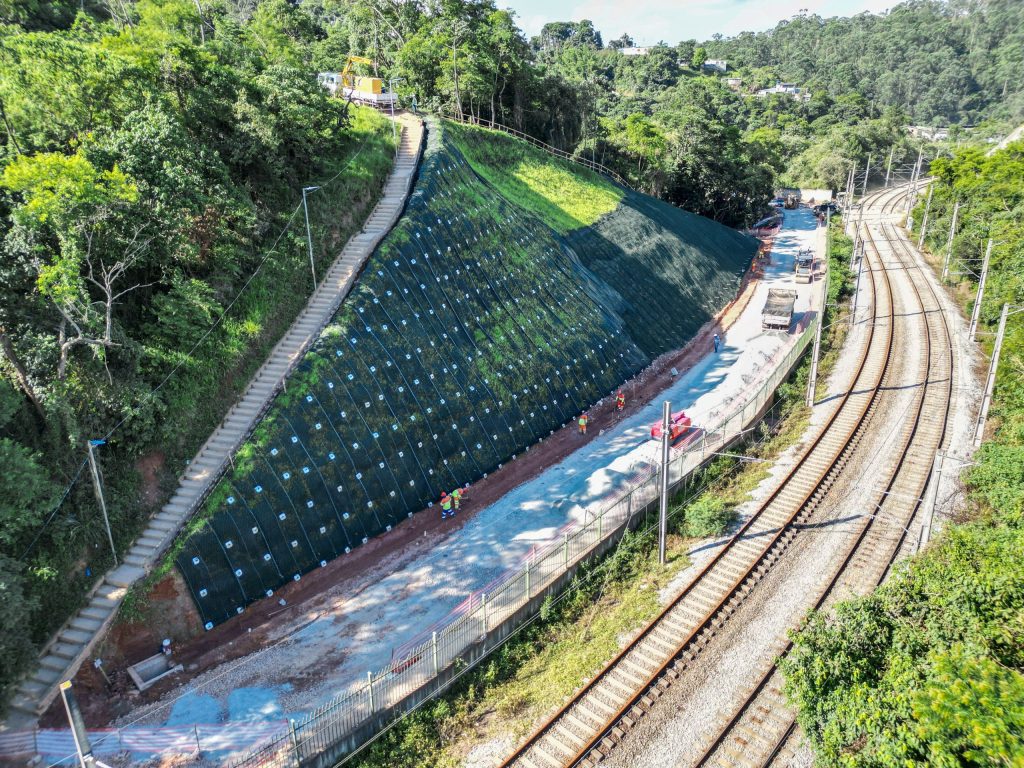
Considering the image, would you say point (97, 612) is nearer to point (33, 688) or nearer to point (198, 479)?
point (33, 688)

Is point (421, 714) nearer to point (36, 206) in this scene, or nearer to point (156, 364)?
point (156, 364)

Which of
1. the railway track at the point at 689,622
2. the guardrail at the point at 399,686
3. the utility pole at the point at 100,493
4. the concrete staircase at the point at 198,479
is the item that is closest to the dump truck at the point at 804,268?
the railway track at the point at 689,622

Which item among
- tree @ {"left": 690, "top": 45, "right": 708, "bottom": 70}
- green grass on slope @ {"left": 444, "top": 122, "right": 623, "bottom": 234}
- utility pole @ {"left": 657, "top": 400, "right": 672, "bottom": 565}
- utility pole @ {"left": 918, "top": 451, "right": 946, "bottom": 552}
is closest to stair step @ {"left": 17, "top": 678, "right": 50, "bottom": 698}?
utility pole @ {"left": 657, "top": 400, "right": 672, "bottom": 565}

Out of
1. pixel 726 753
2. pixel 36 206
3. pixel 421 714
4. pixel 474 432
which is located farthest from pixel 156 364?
pixel 726 753

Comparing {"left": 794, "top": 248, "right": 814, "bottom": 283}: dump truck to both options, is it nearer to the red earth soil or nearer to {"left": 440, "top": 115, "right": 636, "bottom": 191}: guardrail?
{"left": 440, "top": 115, "right": 636, "bottom": 191}: guardrail

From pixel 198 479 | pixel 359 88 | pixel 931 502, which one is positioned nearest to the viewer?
pixel 931 502

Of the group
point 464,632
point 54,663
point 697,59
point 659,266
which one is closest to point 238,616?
point 54,663
